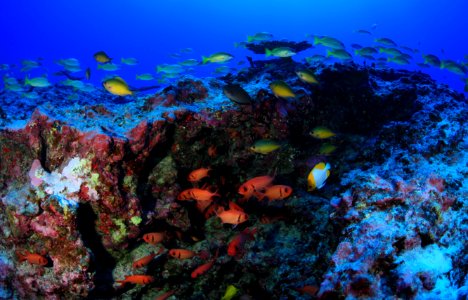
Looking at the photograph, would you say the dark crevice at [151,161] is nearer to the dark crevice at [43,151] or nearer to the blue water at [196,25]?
the dark crevice at [43,151]

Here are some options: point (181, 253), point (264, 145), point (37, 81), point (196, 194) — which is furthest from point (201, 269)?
point (37, 81)

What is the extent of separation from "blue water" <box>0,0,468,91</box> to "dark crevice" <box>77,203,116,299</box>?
98468 millimetres

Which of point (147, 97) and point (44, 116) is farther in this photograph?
point (147, 97)

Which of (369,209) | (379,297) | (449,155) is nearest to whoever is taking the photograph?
(379,297)

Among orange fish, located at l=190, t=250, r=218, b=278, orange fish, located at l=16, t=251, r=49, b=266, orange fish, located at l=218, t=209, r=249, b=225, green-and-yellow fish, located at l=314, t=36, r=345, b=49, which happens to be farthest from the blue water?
orange fish, located at l=190, t=250, r=218, b=278

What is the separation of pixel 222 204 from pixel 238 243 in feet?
2.91

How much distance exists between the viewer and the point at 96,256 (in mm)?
3633

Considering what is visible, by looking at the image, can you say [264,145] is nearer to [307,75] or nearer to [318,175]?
[318,175]

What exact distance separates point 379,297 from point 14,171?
15.2 ft

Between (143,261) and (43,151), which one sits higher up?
(43,151)

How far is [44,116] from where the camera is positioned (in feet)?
12.6

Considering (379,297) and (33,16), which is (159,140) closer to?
(379,297)

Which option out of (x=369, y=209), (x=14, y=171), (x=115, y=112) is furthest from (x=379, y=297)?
(x=14, y=171)

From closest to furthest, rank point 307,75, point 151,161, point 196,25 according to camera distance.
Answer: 1. point 151,161
2. point 307,75
3. point 196,25
